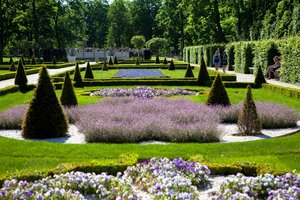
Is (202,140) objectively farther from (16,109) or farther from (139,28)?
(139,28)

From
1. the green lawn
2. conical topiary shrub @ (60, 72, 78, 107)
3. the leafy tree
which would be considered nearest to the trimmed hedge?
the green lawn

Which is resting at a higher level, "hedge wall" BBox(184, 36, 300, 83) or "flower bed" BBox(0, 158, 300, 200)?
"hedge wall" BBox(184, 36, 300, 83)

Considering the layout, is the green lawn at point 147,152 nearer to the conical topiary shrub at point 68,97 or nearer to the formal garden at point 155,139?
the formal garden at point 155,139

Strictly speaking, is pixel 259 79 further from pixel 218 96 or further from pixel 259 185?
pixel 259 185

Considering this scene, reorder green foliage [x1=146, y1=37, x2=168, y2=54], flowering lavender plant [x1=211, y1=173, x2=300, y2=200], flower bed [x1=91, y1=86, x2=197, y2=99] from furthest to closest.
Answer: green foliage [x1=146, y1=37, x2=168, y2=54] → flower bed [x1=91, y1=86, x2=197, y2=99] → flowering lavender plant [x1=211, y1=173, x2=300, y2=200]

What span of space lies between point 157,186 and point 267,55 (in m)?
24.9

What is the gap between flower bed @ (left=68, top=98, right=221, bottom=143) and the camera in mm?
10828

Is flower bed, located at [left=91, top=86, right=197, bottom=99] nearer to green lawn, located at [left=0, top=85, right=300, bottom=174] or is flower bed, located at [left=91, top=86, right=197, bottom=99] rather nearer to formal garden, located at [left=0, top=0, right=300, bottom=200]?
formal garden, located at [left=0, top=0, right=300, bottom=200]

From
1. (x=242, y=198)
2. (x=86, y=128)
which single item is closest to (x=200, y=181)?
(x=242, y=198)

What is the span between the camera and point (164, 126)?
11281 millimetres

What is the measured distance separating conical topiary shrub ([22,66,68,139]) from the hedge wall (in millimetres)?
16347

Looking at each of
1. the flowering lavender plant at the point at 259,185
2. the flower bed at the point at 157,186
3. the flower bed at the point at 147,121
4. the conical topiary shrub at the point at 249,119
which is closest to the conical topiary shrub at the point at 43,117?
the flower bed at the point at 147,121

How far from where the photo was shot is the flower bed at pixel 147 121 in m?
10.8

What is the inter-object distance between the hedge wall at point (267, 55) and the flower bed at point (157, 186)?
18568 millimetres
